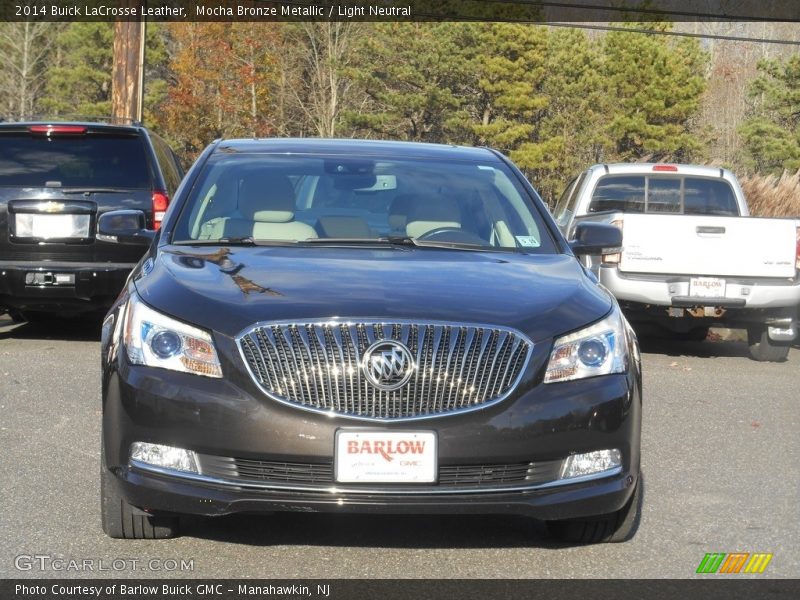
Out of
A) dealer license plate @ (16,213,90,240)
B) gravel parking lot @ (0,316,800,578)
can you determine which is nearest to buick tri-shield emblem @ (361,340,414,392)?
gravel parking lot @ (0,316,800,578)

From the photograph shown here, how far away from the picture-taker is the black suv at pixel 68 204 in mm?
11109

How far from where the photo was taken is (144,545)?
506 centimetres

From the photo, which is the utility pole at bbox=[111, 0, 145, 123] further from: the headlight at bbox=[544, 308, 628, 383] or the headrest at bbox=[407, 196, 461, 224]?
the headlight at bbox=[544, 308, 628, 383]

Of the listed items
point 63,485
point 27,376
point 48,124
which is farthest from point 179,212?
point 48,124

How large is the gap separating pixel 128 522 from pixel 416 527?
1.19m

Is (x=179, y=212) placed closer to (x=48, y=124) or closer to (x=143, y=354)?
(x=143, y=354)

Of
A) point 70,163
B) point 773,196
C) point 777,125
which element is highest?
point 70,163

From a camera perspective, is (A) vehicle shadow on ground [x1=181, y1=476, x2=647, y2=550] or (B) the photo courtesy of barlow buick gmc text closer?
(B) the photo courtesy of barlow buick gmc text

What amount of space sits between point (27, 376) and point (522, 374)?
19.6ft

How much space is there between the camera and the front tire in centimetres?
499

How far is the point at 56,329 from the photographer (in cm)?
1317

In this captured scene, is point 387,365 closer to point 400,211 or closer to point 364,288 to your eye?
point 364,288

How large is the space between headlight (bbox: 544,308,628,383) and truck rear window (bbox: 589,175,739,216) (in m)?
9.25

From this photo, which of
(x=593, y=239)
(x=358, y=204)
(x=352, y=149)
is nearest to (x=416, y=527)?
(x=358, y=204)
